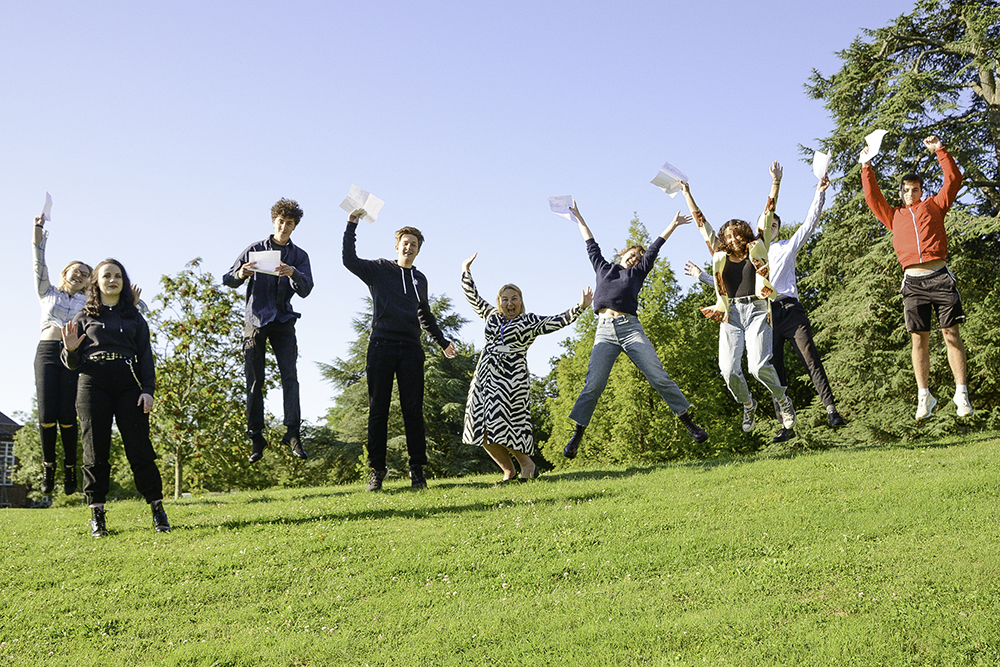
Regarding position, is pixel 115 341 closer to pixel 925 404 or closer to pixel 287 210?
pixel 287 210

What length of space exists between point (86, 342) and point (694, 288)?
28.4 metres

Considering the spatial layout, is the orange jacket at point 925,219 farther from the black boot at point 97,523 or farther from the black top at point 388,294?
the black boot at point 97,523

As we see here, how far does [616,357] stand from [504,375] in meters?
1.58

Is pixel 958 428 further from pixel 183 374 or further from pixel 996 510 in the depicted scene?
pixel 183 374

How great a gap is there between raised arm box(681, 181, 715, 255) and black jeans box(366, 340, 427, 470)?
4125mm

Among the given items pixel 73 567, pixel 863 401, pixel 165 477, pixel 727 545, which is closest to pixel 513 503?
pixel 727 545

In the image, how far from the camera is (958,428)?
2158 centimetres

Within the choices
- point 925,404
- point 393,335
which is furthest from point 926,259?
point 393,335

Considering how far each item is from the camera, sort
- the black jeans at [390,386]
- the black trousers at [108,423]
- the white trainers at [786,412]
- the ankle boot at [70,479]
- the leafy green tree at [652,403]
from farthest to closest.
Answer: the leafy green tree at [652,403] → the ankle boot at [70,479] → the black jeans at [390,386] → the white trainers at [786,412] → the black trousers at [108,423]

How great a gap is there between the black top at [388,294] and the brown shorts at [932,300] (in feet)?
20.8

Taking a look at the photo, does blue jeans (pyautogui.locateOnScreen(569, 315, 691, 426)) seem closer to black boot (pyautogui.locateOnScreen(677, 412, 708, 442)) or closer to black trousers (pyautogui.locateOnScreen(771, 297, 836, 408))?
black boot (pyautogui.locateOnScreen(677, 412, 708, 442))

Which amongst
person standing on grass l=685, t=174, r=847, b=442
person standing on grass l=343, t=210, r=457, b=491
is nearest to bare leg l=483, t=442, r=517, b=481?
person standing on grass l=343, t=210, r=457, b=491

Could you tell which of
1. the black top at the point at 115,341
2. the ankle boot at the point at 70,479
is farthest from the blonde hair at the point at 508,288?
the ankle boot at the point at 70,479

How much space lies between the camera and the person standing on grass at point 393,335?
10328mm
